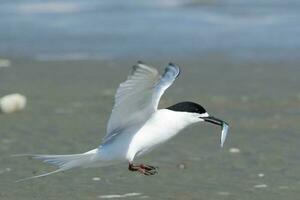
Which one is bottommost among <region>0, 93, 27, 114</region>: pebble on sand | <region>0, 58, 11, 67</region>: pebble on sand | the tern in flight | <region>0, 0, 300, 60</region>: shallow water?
the tern in flight

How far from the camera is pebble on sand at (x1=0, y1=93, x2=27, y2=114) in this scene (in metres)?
8.45

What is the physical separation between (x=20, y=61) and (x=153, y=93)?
21.2 feet

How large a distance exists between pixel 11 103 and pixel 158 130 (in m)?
3.21

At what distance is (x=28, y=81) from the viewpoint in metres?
10.2

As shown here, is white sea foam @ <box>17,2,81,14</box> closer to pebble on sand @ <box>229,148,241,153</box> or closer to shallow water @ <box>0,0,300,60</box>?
shallow water @ <box>0,0,300,60</box>

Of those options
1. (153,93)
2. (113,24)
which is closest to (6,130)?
(153,93)

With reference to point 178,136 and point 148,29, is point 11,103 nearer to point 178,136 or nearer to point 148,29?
point 178,136

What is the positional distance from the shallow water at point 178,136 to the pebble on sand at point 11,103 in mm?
83

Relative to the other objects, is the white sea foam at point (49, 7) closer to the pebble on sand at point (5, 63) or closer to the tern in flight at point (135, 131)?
the pebble on sand at point (5, 63)

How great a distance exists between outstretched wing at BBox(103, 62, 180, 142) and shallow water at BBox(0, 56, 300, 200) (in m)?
0.57

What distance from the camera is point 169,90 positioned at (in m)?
9.66

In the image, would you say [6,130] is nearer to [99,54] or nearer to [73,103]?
[73,103]

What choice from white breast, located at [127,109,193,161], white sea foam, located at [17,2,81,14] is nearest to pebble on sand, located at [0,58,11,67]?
white sea foam, located at [17,2,81,14]

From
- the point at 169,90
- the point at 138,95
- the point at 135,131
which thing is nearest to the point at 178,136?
the point at 169,90
